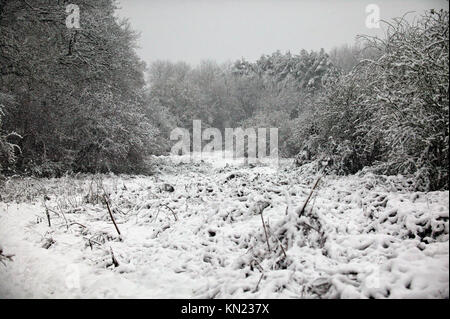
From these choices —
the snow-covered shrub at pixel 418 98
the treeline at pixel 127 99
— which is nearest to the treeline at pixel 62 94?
the treeline at pixel 127 99

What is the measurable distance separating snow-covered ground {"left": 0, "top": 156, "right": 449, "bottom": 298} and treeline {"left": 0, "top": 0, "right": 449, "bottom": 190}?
120cm

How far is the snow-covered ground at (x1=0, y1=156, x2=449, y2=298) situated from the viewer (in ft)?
9.29

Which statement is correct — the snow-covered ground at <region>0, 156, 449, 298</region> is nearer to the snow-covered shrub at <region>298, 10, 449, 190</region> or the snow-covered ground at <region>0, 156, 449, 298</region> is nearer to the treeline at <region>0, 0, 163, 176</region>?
the snow-covered shrub at <region>298, 10, 449, 190</region>

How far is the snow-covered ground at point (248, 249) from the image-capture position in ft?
9.29

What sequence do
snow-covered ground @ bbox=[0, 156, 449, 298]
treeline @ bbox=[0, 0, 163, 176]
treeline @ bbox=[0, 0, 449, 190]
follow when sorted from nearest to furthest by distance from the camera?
1. snow-covered ground @ bbox=[0, 156, 449, 298]
2. treeline @ bbox=[0, 0, 449, 190]
3. treeline @ bbox=[0, 0, 163, 176]

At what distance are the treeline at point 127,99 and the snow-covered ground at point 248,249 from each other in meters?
1.20

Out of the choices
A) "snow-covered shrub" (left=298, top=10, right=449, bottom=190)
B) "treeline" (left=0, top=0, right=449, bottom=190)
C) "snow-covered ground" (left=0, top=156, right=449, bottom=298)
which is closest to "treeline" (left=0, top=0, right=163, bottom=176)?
"treeline" (left=0, top=0, right=449, bottom=190)

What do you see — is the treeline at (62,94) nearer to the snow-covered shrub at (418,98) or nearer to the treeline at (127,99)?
the treeline at (127,99)

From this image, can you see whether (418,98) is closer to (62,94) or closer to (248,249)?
(248,249)

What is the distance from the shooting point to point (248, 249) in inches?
149

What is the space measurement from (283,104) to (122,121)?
91.0ft

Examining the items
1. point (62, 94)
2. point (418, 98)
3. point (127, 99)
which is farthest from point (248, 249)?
point (127, 99)

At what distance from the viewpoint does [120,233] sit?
4641mm
